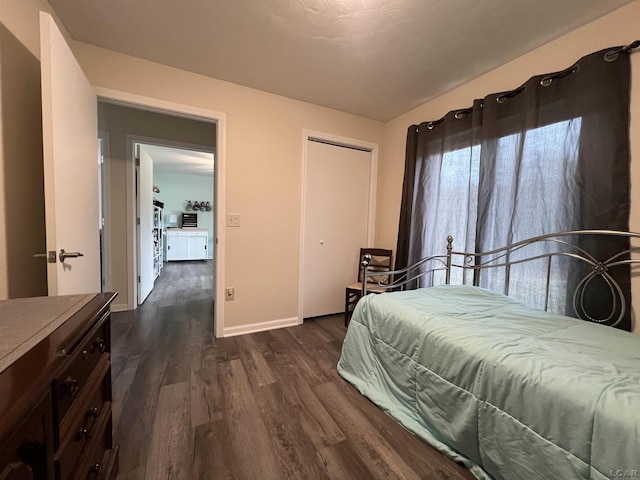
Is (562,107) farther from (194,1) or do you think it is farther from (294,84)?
(194,1)

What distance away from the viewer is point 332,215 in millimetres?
2992

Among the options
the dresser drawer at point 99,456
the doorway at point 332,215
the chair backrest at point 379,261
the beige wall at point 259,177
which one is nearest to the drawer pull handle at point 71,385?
the dresser drawer at point 99,456

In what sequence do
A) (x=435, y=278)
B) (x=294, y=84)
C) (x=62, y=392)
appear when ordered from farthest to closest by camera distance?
(x=435, y=278) < (x=294, y=84) < (x=62, y=392)

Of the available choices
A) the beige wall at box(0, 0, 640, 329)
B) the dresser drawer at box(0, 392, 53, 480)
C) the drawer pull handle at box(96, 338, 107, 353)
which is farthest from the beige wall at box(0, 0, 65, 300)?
the dresser drawer at box(0, 392, 53, 480)

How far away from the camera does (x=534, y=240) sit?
67.0 inches

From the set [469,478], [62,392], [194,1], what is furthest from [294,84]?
[469,478]

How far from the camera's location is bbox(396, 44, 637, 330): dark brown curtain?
56.1 inches

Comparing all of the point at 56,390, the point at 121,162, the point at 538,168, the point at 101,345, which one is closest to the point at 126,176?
the point at 121,162

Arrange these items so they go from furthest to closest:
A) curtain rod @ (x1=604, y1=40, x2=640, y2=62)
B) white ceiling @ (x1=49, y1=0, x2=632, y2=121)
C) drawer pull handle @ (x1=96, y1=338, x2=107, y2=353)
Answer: white ceiling @ (x1=49, y1=0, x2=632, y2=121)
curtain rod @ (x1=604, y1=40, x2=640, y2=62)
drawer pull handle @ (x1=96, y1=338, x2=107, y2=353)

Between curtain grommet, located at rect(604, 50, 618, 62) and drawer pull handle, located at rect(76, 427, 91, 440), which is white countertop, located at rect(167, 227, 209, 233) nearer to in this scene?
drawer pull handle, located at rect(76, 427, 91, 440)

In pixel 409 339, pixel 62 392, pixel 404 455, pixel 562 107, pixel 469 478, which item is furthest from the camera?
pixel 562 107

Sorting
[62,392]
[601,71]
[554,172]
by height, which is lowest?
[62,392]

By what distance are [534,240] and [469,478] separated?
1400 mm

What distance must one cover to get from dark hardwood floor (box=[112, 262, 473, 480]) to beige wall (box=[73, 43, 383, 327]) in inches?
16.3
